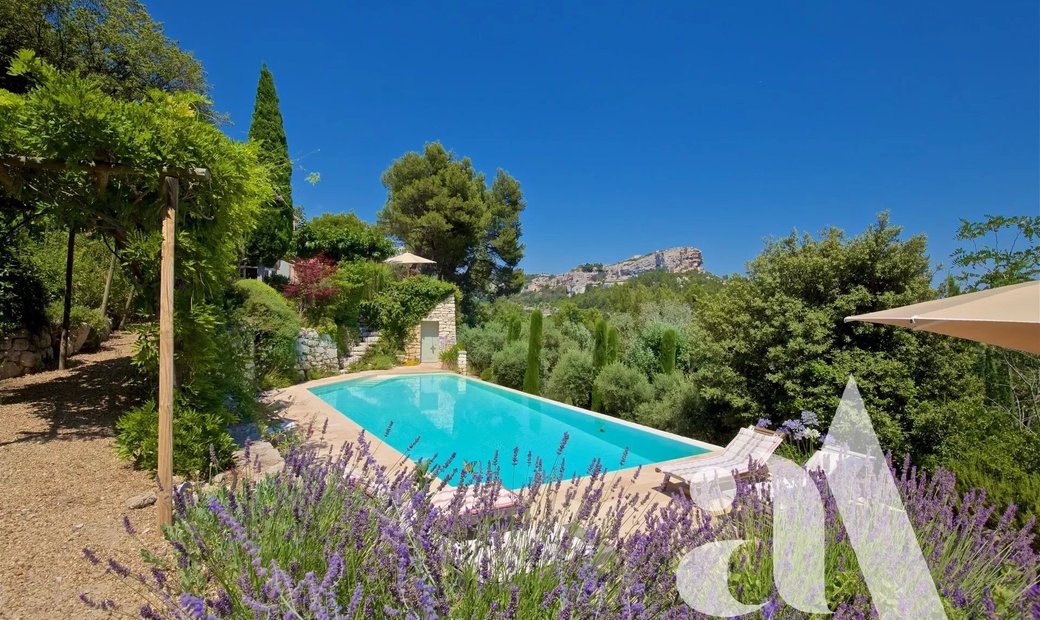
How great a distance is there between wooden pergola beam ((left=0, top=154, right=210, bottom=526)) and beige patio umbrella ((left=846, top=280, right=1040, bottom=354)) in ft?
17.6

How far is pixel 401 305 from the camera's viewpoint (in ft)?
55.0

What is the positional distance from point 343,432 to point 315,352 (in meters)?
7.40

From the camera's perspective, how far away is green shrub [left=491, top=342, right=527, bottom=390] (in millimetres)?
14148

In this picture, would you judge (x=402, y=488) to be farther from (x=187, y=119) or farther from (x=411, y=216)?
(x=411, y=216)

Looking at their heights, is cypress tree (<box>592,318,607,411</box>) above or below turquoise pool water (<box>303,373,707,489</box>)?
above

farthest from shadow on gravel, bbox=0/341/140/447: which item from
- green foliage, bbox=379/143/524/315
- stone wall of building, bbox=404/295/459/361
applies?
green foliage, bbox=379/143/524/315

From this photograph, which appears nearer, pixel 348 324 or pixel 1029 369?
pixel 1029 369

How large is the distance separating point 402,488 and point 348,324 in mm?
14202

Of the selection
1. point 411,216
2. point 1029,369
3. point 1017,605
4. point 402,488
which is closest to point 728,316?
point 1029,369

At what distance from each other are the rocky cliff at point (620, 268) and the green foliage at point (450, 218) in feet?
159

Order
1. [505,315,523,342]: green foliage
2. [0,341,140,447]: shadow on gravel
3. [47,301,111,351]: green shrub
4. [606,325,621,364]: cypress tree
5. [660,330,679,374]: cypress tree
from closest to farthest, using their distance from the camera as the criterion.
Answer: [0,341,140,447]: shadow on gravel → [47,301,111,351]: green shrub → [660,330,679,374]: cypress tree → [606,325,621,364]: cypress tree → [505,315,523,342]: green foliage

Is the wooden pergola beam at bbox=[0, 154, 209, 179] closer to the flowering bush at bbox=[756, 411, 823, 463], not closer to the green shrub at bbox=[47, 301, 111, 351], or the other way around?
the flowering bush at bbox=[756, 411, 823, 463]

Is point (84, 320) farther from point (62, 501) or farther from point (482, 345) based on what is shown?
point (482, 345)

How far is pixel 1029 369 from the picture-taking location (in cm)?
680
